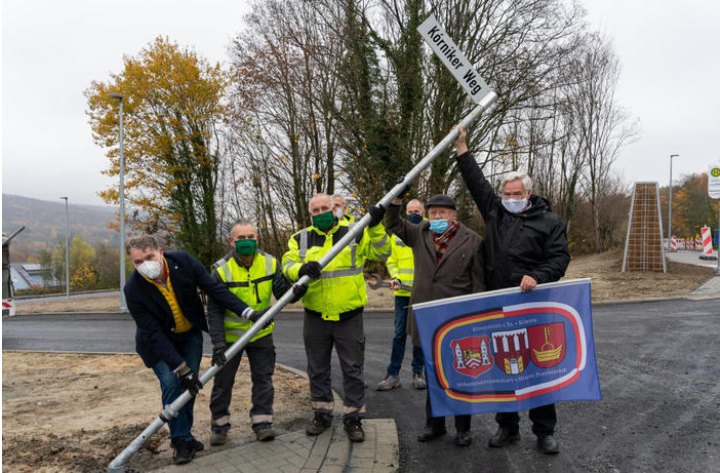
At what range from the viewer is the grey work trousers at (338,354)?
431cm

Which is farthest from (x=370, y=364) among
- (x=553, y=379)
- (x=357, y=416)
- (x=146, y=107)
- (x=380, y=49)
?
(x=146, y=107)

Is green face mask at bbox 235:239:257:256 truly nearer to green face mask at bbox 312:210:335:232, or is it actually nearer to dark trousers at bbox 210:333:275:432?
green face mask at bbox 312:210:335:232

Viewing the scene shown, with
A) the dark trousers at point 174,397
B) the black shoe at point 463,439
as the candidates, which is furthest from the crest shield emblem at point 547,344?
the dark trousers at point 174,397

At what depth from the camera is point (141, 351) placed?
13.0ft

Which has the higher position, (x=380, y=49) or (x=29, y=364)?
(x=380, y=49)

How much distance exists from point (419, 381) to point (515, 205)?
2.80 m

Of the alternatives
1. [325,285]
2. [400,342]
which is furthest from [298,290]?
[400,342]

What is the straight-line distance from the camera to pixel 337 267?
14.1 feet

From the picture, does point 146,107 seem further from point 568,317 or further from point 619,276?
point 568,317

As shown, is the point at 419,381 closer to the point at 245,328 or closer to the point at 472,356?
the point at 472,356

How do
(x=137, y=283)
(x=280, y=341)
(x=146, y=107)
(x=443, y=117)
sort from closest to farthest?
(x=137, y=283) → (x=280, y=341) → (x=443, y=117) → (x=146, y=107)

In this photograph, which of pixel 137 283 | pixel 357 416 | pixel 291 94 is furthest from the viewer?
pixel 291 94

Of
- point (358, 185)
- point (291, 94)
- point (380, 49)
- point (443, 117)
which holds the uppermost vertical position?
point (380, 49)

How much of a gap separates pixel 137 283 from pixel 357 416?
7.04 ft
